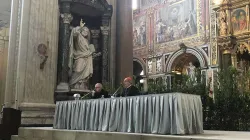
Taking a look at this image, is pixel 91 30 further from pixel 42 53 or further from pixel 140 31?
pixel 140 31

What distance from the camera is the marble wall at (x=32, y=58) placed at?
28.9ft

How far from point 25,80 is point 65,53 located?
1.56m

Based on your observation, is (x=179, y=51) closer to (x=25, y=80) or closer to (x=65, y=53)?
(x=65, y=53)

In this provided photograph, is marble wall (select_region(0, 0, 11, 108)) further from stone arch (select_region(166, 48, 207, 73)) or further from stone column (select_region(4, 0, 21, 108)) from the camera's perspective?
stone arch (select_region(166, 48, 207, 73))

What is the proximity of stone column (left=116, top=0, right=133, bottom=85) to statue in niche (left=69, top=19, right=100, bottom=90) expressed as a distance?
1118 millimetres

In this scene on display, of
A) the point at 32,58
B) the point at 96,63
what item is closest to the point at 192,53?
the point at 96,63

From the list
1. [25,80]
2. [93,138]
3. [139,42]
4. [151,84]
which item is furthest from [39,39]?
[139,42]

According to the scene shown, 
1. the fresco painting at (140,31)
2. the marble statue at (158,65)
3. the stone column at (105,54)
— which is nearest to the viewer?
the stone column at (105,54)

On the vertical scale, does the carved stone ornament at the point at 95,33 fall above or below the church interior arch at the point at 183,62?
above

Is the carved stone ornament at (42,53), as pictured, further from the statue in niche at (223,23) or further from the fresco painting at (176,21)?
the fresco painting at (176,21)

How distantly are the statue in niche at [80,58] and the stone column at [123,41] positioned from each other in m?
1.12

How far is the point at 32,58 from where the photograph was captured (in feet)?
29.6

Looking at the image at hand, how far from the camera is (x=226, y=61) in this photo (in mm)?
16641

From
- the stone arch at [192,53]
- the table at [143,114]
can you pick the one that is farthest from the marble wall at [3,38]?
the stone arch at [192,53]
